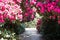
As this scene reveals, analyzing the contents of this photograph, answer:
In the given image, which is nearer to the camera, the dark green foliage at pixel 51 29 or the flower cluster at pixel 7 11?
the flower cluster at pixel 7 11

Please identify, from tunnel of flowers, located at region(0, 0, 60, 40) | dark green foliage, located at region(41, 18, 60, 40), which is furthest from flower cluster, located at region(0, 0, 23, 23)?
dark green foliage, located at region(41, 18, 60, 40)

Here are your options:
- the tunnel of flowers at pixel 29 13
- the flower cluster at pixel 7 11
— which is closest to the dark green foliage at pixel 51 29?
the tunnel of flowers at pixel 29 13

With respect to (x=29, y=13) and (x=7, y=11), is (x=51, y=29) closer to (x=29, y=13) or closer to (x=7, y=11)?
(x=29, y=13)

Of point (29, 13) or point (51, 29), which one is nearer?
point (29, 13)

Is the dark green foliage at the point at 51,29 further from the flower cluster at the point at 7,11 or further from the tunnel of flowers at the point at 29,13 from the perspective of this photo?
the flower cluster at the point at 7,11

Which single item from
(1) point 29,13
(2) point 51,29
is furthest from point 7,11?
(2) point 51,29

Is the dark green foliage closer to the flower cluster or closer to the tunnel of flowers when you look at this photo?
the tunnel of flowers

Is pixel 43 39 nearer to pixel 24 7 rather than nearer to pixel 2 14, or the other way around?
pixel 24 7

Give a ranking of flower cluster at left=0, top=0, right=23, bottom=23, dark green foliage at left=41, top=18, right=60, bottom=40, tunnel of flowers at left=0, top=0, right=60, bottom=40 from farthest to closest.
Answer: dark green foliage at left=41, top=18, right=60, bottom=40 → tunnel of flowers at left=0, top=0, right=60, bottom=40 → flower cluster at left=0, top=0, right=23, bottom=23

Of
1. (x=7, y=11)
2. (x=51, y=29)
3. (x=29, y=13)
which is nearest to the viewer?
(x=7, y=11)

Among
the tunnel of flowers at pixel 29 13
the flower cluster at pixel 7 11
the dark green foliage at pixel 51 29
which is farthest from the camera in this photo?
the dark green foliage at pixel 51 29

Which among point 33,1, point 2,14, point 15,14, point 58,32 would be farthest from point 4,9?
point 58,32

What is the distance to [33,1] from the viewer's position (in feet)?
29.1

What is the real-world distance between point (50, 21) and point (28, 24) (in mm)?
11544
